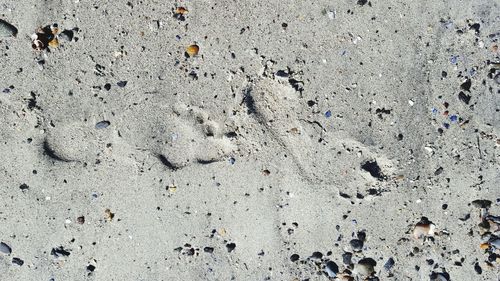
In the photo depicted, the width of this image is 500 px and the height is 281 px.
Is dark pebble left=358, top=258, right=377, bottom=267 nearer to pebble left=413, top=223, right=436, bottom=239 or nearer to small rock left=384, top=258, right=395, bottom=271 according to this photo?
small rock left=384, top=258, right=395, bottom=271

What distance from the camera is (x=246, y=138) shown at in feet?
13.6

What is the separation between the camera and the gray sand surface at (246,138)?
4105mm

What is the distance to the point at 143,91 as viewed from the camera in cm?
412

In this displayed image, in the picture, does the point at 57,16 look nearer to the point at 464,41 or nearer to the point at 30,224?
the point at 30,224

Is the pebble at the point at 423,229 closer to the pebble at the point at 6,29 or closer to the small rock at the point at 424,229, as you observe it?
the small rock at the point at 424,229

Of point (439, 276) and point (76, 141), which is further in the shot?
point (439, 276)

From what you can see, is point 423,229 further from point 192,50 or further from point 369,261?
point 192,50

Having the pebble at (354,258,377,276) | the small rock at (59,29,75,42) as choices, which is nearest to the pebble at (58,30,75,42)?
the small rock at (59,29,75,42)

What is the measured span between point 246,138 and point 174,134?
1.62ft

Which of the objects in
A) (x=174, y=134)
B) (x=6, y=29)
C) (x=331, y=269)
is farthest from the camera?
(x=331, y=269)

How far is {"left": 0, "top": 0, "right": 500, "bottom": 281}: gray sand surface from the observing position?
4105mm

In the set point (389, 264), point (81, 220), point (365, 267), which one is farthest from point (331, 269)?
point (81, 220)

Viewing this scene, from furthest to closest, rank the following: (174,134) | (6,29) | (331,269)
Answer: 1. (331,269)
2. (174,134)
3. (6,29)

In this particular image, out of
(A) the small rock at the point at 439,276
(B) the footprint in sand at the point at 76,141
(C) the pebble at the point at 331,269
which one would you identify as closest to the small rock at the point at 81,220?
(B) the footprint in sand at the point at 76,141
